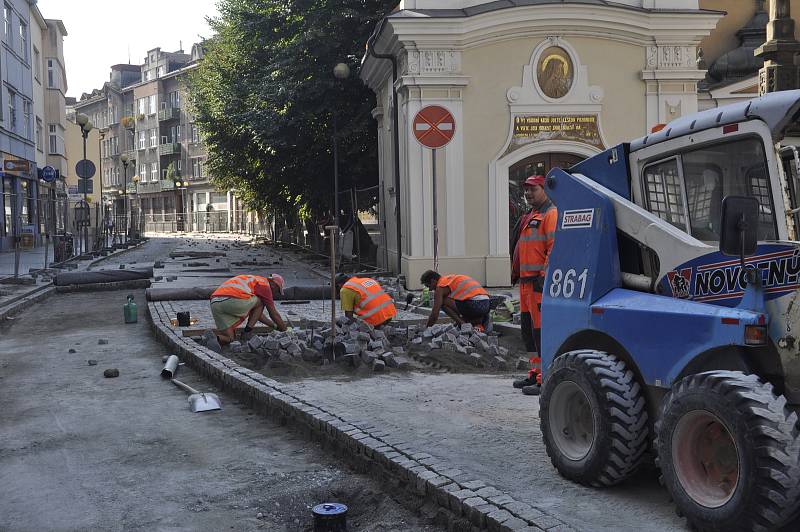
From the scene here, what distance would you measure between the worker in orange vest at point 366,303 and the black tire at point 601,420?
6.02 metres

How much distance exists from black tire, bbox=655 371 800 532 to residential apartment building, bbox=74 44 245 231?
78.3m

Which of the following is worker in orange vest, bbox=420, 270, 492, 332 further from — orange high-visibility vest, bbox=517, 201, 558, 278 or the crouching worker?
orange high-visibility vest, bbox=517, 201, 558, 278

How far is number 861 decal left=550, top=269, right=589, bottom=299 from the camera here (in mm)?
5305

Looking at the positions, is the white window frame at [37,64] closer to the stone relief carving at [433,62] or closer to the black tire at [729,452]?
A: the stone relief carving at [433,62]

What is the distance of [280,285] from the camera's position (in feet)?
36.3

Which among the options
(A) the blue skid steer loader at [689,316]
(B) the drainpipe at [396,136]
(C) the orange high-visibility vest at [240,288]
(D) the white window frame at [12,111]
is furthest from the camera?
(D) the white window frame at [12,111]

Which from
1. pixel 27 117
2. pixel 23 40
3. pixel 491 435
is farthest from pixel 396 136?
pixel 23 40

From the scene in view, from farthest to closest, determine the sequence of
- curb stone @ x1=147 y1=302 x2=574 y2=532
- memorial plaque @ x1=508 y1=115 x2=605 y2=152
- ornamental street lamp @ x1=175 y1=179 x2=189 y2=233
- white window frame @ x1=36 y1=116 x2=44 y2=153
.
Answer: ornamental street lamp @ x1=175 y1=179 x2=189 y2=233, white window frame @ x1=36 y1=116 x2=44 y2=153, memorial plaque @ x1=508 y1=115 x2=605 y2=152, curb stone @ x1=147 y1=302 x2=574 y2=532

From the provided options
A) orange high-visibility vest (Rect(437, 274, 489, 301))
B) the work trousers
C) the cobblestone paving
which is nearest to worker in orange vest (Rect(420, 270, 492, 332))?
orange high-visibility vest (Rect(437, 274, 489, 301))

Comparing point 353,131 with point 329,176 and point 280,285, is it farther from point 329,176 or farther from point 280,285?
point 280,285

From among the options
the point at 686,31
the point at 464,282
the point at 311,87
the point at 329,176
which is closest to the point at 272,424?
the point at 464,282

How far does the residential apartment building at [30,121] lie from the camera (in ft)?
105

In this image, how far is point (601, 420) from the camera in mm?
4730

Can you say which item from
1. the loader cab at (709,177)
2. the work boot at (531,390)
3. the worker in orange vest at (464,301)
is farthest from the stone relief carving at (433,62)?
the loader cab at (709,177)
